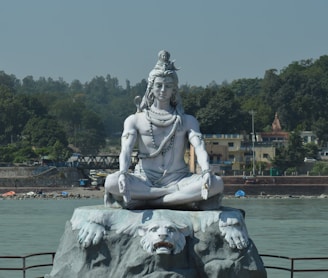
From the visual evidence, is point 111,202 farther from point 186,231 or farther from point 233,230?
point 233,230

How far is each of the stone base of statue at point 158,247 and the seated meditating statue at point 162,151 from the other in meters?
0.30

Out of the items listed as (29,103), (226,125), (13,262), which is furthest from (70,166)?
(13,262)

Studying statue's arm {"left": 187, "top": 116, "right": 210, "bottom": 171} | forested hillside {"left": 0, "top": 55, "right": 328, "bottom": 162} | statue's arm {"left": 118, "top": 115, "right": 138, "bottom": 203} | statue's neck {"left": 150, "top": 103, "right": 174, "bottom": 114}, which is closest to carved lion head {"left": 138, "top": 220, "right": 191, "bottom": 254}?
statue's arm {"left": 118, "top": 115, "right": 138, "bottom": 203}

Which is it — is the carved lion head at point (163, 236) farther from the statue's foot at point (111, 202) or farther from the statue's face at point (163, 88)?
the statue's face at point (163, 88)

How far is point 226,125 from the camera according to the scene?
7856cm

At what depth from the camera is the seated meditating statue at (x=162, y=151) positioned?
507 inches

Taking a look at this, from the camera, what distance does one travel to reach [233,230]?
1243cm

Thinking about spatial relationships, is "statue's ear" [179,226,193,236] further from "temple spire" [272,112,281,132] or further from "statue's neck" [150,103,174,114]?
"temple spire" [272,112,281,132]

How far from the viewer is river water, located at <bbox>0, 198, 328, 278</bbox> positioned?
26516 mm

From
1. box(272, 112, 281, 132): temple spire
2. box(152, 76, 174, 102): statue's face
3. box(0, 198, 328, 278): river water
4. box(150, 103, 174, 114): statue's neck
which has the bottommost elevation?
box(0, 198, 328, 278): river water

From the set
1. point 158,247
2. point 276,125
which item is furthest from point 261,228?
point 276,125

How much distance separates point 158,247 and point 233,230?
28.7 inches

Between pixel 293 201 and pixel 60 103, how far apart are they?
4755 centimetres

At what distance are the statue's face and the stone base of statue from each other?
1.36m
